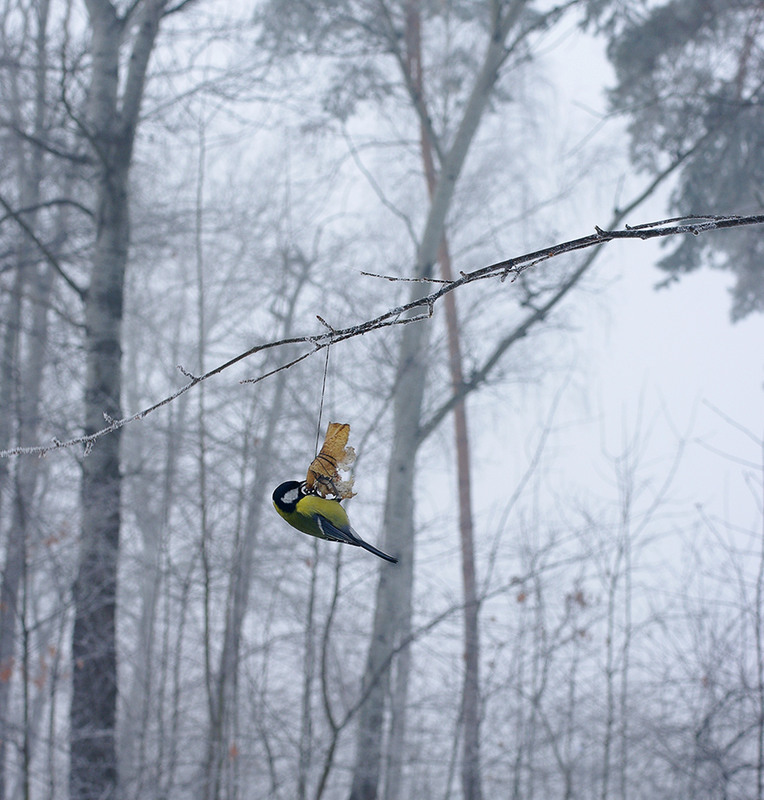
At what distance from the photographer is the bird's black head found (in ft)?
3.69

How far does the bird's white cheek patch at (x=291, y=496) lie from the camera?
113 cm

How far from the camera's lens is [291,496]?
1.15 m

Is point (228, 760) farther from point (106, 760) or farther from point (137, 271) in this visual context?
point (137, 271)

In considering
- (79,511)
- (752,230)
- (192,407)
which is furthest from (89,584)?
(192,407)

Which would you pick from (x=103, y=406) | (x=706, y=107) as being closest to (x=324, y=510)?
(x=103, y=406)

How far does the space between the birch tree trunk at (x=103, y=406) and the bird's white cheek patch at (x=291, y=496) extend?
3156 millimetres

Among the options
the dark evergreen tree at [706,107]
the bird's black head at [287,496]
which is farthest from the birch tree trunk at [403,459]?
the bird's black head at [287,496]

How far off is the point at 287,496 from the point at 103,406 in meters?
3.65

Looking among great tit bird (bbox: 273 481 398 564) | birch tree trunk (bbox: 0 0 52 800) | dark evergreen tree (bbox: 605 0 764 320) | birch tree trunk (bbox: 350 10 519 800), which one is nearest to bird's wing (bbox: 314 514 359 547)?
great tit bird (bbox: 273 481 398 564)

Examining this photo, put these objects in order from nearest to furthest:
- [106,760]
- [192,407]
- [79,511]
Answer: [106,760]
[79,511]
[192,407]

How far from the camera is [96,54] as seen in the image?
200 inches

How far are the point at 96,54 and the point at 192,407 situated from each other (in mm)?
7283

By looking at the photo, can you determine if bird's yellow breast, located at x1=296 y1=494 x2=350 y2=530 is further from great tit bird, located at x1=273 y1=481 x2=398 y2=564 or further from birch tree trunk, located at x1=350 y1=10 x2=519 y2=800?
birch tree trunk, located at x1=350 y1=10 x2=519 y2=800

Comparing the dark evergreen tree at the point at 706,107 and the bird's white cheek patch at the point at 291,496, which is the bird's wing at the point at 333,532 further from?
the dark evergreen tree at the point at 706,107
